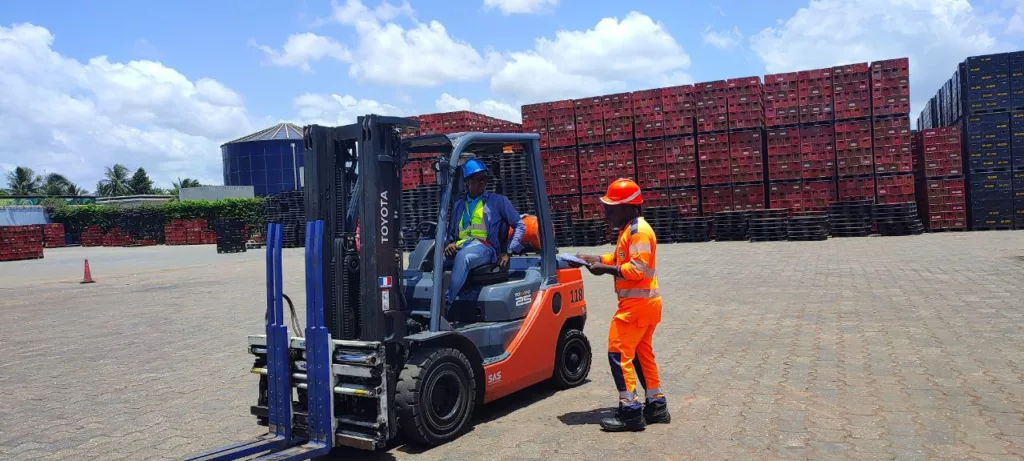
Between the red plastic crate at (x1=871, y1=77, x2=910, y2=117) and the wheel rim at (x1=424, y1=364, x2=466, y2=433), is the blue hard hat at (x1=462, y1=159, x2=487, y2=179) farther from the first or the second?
the red plastic crate at (x1=871, y1=77, x2=910, y2=117)

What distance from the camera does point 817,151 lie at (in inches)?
887

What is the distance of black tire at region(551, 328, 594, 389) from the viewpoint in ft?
20.5

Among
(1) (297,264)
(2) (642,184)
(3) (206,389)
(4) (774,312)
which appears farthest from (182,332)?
(2) (642,184)

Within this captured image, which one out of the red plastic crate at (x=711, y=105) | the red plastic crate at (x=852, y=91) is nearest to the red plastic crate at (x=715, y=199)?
the red plastic crate at (x=711, y=105)

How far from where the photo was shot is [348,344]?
4.51m

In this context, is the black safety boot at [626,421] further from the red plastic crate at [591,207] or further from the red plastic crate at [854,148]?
the red plastic crate at [591,207]

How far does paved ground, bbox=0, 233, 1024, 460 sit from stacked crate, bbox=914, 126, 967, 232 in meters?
8.46

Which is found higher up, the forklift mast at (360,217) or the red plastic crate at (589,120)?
the red plastic crate at (589,120)

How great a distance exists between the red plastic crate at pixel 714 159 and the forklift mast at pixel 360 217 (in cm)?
2014

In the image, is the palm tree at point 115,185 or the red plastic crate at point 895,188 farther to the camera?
the palm tree at point 115,185

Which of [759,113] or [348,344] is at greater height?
[759,113]

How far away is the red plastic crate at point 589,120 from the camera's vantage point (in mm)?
25234

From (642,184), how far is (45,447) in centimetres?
2136

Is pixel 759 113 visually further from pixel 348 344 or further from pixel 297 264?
pixel 348 344
